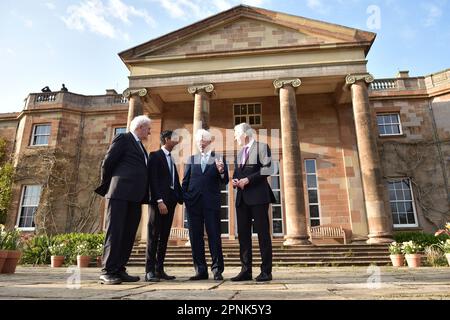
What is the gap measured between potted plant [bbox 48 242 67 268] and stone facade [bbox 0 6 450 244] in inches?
138

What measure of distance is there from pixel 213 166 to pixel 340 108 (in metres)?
11.9

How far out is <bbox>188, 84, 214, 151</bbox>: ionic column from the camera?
1267 centimetres

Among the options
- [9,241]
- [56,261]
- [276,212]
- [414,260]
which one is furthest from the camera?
[276,212]

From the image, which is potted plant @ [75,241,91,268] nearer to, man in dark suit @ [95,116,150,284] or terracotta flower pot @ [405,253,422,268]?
man in dark suit @ [95,116,150,284]

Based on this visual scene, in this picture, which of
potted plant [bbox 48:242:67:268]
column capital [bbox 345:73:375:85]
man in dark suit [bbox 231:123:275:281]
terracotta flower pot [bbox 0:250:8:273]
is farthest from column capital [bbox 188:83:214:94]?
terracotta flower pot [bbox 0:250:8:273]

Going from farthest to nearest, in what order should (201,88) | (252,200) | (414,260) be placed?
(201,88) → (414,260) → (252,200)

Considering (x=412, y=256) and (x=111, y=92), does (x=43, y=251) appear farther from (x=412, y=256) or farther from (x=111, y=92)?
(x=111, y=92)

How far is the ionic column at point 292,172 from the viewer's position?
11.2 meters

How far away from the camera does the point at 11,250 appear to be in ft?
19.2

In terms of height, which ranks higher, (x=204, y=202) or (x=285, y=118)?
(x=285, y=118)

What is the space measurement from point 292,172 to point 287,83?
3.79 metres

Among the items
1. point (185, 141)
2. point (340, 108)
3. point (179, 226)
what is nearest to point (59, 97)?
point (185, 141)

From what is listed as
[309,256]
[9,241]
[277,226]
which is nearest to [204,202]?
[9,241]

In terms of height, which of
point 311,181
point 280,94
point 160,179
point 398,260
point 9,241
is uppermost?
point 280,94
